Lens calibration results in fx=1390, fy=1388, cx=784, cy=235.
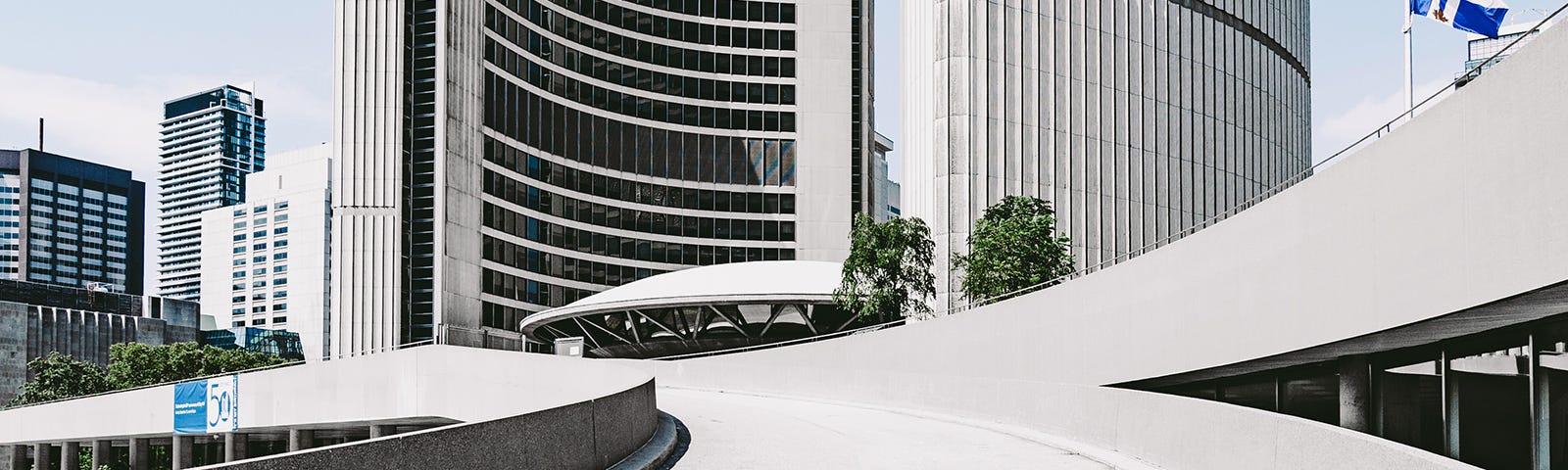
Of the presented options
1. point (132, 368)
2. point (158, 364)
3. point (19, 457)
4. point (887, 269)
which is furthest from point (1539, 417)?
point (158, 364)

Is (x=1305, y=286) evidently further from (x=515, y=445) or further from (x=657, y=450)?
(x=515, y=445)

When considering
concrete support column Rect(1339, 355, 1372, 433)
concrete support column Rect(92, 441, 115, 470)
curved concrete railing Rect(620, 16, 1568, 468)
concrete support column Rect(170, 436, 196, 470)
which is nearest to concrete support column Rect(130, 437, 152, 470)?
concrete support column Rect(170, 436, 196, 470)

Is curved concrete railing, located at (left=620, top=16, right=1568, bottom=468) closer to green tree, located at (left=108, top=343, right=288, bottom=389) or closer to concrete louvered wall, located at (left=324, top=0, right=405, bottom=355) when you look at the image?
concrete louvered wall, located at (left=324, top=0, right=405, bottom=355)

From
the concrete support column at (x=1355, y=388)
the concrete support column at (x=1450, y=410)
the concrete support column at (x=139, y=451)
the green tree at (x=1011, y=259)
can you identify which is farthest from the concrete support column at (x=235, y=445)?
the concrete support column at (x=1450, y=410)

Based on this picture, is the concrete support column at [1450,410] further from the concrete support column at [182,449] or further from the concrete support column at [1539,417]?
the concrete support column at [182,449]

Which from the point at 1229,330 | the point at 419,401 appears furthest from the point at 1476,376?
the point at 419,401

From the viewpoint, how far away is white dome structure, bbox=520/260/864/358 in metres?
73.6

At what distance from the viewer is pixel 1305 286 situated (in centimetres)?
2417

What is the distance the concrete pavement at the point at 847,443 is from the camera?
782 inches

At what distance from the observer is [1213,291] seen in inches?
1094

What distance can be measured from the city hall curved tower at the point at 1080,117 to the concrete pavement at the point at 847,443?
35314 mm

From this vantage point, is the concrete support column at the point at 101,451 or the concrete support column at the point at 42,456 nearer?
the concrete support column at the point at 101,451

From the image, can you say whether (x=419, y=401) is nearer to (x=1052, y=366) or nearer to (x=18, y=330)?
(x=1052, y=366)

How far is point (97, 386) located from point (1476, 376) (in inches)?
5014
